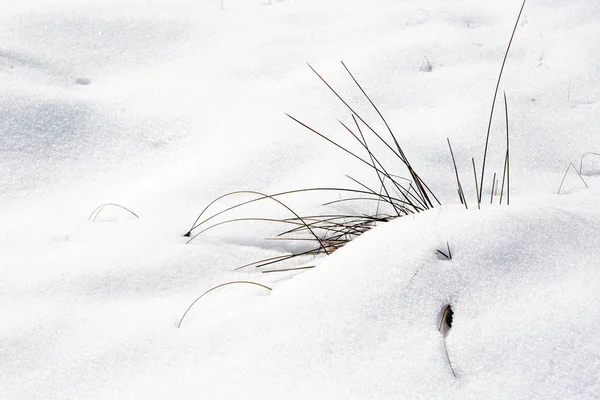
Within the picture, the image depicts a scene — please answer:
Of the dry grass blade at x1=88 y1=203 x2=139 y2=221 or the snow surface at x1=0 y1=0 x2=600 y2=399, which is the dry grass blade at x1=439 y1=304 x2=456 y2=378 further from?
the dry grass blade at x1=88 y1=203 x2=139 y2=221

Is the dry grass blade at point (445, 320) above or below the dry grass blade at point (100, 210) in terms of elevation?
above

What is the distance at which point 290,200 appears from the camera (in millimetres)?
1539

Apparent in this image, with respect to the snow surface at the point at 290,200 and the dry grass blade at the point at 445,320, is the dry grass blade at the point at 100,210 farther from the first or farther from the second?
the dry grass blade at the point at 445,320

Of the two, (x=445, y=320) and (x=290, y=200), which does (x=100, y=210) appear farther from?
(x=445, y=320)

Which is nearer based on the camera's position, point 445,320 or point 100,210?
point 445,320

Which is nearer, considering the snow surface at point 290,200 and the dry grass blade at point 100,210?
the snow surface at point 290,200

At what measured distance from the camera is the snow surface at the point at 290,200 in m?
0.98

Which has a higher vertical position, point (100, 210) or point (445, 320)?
point (445, 320)

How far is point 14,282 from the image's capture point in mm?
1289

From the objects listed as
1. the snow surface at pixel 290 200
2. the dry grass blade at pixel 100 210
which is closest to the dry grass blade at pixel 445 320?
the snow surface at pixel 290 200

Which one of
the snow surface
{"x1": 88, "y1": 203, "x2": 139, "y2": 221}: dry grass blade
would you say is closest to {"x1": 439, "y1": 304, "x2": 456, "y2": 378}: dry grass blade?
the snow surface

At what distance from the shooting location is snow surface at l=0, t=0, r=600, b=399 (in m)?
0.98

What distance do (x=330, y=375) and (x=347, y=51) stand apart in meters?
1.51

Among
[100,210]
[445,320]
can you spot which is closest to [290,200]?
[100,210]
